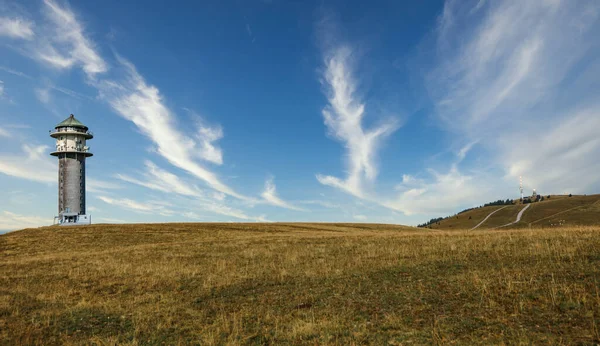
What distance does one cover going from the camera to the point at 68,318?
12.8 m

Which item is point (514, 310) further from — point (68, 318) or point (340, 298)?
point (68, 318)

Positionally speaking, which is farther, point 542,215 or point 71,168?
point 542,215

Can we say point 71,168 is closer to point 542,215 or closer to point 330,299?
point 330,299

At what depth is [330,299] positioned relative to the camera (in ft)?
41.0

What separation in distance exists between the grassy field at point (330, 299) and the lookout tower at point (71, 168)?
5684 cm

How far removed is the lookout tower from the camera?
A: 72.6m

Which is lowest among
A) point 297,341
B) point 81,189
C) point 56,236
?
point 297,341

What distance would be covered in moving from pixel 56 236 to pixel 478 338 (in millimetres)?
53462

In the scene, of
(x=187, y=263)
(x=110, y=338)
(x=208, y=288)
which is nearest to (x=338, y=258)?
(x=208, y=288)

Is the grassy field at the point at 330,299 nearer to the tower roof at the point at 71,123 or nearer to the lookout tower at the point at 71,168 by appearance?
the lookout tower at the point at 71,168

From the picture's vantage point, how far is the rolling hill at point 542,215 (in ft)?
257

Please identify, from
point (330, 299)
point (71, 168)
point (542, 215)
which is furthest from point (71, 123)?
point (542, 215)

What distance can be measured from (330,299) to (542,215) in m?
99.2

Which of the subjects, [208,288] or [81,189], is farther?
[81,189]
